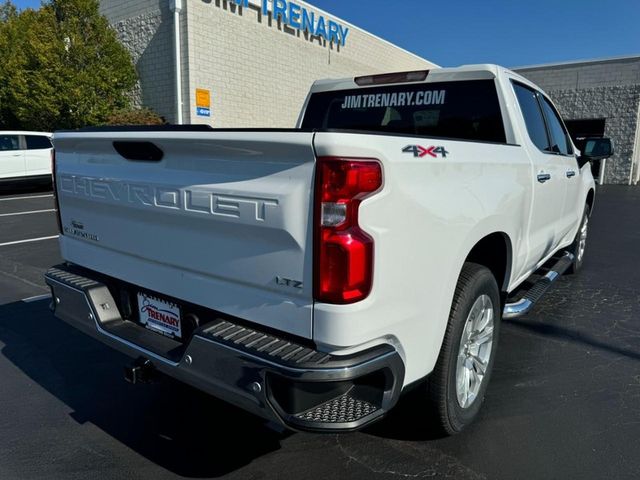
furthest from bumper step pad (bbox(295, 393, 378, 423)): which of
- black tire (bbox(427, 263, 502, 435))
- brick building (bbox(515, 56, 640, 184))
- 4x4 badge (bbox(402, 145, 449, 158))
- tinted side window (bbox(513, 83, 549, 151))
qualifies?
brick building (bbox(515, 56, 640, 184))

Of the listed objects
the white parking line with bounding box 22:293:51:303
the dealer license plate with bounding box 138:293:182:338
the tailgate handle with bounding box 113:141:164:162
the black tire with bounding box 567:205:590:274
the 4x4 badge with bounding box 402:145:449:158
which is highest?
the 4x4 badge with bounding box 402:145:449:158

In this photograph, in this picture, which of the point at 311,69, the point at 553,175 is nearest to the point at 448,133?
the point at 553,175

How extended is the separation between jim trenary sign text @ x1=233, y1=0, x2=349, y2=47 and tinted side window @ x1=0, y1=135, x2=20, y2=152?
299 inches

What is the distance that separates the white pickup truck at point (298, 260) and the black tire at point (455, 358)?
10 mm

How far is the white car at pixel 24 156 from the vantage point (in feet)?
45.9

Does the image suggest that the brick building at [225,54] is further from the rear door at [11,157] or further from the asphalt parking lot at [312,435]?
the asphalt parking lot at [312,435]

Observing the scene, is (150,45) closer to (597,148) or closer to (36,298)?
(36,298)

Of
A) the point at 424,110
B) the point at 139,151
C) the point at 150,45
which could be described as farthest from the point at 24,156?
the point at 139,151

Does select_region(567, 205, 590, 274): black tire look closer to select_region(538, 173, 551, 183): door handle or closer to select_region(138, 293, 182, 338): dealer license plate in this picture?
select_region(538, 173, 551, 183): door handle

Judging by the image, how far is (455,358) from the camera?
2.44 meters

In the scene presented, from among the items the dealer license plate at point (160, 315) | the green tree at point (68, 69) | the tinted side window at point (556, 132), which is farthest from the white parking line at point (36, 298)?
the green tree at point (68, 69)

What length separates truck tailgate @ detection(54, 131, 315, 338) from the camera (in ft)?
6.19

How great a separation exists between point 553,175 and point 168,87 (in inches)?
534

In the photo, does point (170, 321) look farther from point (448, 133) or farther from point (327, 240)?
point (448, 133)
